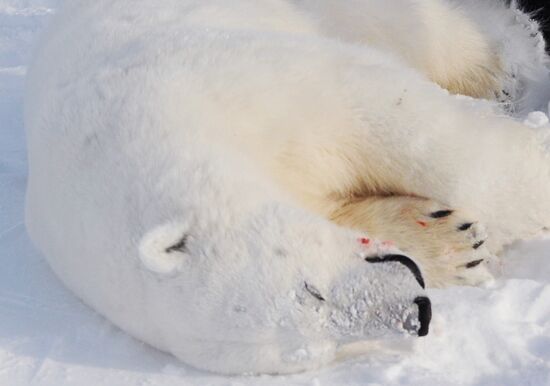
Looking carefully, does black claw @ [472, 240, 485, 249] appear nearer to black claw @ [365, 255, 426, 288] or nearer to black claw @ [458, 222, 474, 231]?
black claw @ [458, 222, 474, 231]

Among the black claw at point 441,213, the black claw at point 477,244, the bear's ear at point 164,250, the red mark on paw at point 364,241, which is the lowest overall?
the black claw at point 477,244

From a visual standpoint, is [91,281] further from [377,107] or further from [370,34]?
[370,34]

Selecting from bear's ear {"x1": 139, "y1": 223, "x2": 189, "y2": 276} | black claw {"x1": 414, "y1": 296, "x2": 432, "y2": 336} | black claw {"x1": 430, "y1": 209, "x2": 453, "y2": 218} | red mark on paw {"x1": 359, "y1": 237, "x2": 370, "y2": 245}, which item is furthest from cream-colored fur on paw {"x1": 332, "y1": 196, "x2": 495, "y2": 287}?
bear's ear {"x1": 139, "y1": 223, "x2": 189, "y2": 276}

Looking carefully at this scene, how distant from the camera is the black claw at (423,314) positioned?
2.26 m

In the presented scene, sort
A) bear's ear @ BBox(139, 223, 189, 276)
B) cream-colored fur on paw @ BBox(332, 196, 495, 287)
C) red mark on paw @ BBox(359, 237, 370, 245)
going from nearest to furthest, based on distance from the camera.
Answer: bear's ear @ BBox(139, 223, 189, 276) < red mark on paw @ BBox(359, 237, 370, 245) < cream-colored fur on paw @ BBox(332, 196, 495, 287)

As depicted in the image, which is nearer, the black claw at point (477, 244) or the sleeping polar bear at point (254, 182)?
the sleeping polar bear at point (254, 182)

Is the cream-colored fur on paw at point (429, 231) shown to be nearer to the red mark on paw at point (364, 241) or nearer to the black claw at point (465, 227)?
the black claw at point (465, 227)

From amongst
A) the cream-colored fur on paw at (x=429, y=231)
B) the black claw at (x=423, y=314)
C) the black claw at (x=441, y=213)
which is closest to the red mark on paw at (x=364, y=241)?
the black claw at (x=423, y=314)

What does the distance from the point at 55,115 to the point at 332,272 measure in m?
1.05

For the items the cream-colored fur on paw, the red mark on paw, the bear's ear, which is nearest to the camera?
the bear's ear

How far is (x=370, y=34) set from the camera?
3.88 m

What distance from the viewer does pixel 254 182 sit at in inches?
96.0

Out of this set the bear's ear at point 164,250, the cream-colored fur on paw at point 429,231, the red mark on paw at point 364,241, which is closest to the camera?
the bear's ear at point 164,250

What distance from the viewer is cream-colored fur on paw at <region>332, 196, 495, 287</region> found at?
9.16 ft
